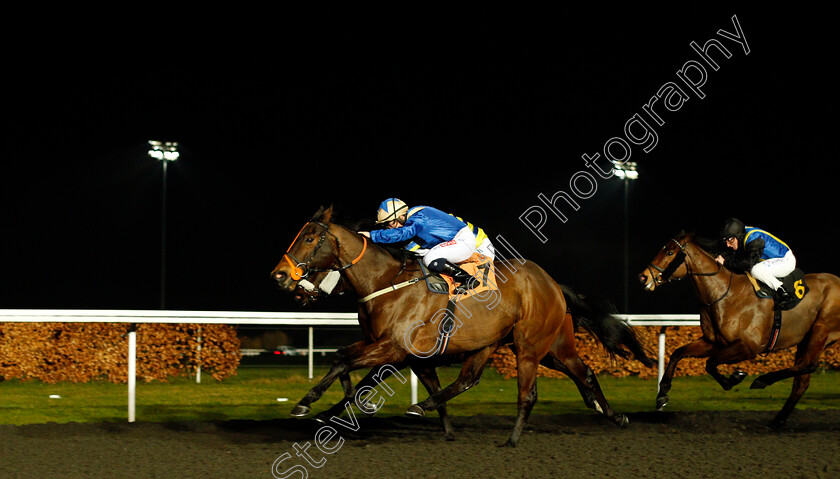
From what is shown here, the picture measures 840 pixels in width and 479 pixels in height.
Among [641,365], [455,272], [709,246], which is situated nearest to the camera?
[455,272]

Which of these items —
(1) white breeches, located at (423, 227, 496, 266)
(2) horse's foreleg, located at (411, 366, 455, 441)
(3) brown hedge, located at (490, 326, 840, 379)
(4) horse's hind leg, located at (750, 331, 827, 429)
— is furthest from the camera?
(3) brown hedge, located at (490, 326, 840, 379)

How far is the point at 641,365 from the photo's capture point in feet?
33.5

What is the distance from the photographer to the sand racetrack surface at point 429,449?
159 inches

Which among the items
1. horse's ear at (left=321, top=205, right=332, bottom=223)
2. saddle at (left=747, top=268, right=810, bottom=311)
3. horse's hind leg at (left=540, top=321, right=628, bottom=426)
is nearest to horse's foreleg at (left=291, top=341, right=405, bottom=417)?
horse's ear at (left=321, top=205, right=332, bottom=223)

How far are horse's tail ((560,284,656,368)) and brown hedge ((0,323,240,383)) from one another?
15.1ft

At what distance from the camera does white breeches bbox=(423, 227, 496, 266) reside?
5.23 meters

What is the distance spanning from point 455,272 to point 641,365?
591 centimetres

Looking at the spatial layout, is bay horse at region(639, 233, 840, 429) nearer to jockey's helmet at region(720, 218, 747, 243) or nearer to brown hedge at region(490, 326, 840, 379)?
jockey's helmet at region(720, 218, 747, 243)

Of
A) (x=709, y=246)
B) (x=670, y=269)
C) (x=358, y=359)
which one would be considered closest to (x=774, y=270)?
(x=709, y=246)

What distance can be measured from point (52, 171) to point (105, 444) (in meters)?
25.8

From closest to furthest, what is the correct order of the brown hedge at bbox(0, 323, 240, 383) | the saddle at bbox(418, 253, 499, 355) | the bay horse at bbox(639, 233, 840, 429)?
the saddle at bbox(418, 253, 499, 355), the bay horse at bbox(639, 233, 840, 429), the brown hedge at bbox(0, 323, 240, 383)

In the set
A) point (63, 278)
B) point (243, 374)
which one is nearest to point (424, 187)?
point (63, 278)

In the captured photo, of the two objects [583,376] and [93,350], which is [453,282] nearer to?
[583,376]

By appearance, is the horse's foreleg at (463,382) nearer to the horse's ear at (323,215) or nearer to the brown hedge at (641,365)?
the horse's ear at (323,215)
